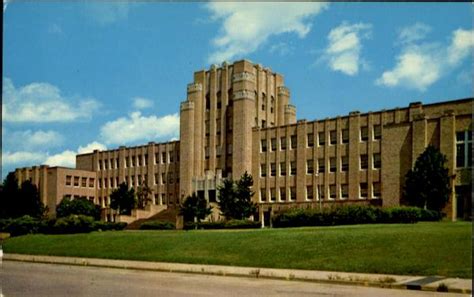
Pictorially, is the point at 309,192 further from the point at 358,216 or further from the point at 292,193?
the point at 358,216

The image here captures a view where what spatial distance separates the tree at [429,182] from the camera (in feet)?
151

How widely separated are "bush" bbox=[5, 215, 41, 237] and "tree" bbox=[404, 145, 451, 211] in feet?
101

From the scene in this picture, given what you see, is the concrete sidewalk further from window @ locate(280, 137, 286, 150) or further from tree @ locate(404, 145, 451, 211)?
window @ locate(280, 137, 286, 150)

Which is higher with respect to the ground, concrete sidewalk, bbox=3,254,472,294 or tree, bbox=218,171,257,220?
tree, bbox=218,171,257,220

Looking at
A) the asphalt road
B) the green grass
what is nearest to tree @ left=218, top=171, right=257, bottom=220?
the green grass

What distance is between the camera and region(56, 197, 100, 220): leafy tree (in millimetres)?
66000

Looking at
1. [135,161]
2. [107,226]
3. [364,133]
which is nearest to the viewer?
[107,226]

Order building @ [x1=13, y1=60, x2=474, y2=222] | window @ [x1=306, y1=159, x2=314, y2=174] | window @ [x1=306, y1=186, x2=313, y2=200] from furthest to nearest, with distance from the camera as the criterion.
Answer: window @ [x1=306, y1=159, x2=314, y2=174], window @ [x1=306, y1=186, x2=313, y2=200], building @ [x1=13, y1=60, x2=474, y2=222]

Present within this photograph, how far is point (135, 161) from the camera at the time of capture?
7981 centimetres

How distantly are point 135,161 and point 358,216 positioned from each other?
1826 inches

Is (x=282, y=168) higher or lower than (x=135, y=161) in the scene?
lower

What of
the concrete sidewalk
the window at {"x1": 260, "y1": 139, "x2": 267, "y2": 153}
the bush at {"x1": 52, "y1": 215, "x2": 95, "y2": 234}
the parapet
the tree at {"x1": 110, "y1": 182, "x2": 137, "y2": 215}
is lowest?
the concrete sidewalk

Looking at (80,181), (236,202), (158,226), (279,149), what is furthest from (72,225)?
(80,181)

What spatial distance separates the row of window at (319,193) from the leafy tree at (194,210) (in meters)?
9.12
